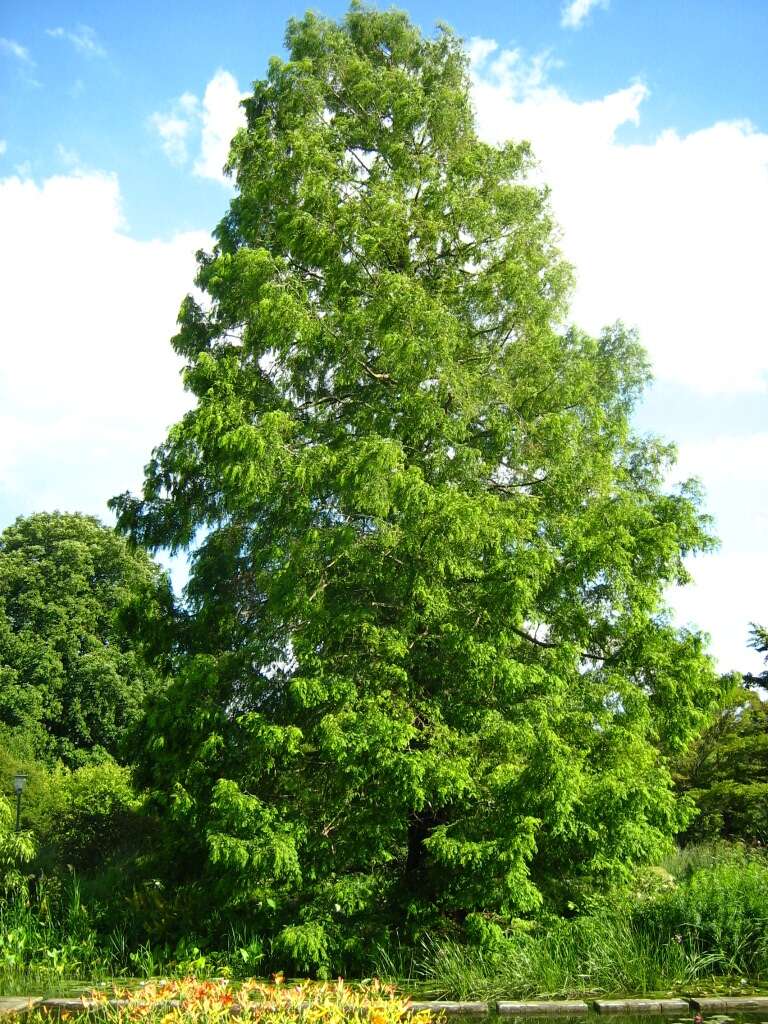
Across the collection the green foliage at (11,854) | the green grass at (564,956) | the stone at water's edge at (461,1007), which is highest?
the green foliage at (11,854)

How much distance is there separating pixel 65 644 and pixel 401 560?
19763mm

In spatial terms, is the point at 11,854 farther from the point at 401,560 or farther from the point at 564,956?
the point at 564,956

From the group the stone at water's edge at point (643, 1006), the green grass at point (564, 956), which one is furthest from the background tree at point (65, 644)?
the stone at water's edge at point (643, 1006)

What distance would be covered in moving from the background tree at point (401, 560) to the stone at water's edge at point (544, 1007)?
3.29ft

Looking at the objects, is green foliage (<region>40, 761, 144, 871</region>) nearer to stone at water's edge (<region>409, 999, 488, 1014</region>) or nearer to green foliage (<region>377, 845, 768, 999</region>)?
green foliage (<region>377, 845, 768, 999</region>)

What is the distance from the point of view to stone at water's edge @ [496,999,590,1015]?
23.3ft

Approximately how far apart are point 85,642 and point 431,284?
19657 mm

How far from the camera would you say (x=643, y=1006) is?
7.07 metres

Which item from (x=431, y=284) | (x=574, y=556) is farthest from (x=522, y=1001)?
(x=431, y=284)

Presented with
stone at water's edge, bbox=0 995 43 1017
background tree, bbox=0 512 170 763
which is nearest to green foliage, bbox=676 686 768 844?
stone at water's edge, bbox=0 995 43 1017

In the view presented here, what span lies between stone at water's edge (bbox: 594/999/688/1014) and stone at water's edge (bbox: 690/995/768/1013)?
0.10 meters

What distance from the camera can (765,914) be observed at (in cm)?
785

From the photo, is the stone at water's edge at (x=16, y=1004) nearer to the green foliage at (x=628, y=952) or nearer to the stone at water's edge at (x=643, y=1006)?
the green foliage at (x=628, y=952)

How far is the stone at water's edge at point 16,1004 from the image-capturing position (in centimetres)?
656
